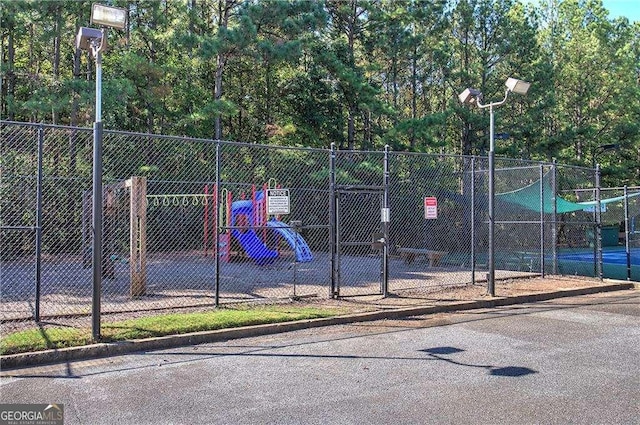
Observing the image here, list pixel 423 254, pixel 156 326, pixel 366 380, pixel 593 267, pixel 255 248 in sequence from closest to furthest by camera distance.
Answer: pixel 366 380, pixel 156 326, pixel 255 248, pixel 423 254, pixel 593 267

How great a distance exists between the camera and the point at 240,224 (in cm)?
1684

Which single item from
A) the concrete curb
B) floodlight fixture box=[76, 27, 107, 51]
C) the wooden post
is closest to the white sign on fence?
the concrete curb

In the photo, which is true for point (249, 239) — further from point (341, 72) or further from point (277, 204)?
point (341, 72)

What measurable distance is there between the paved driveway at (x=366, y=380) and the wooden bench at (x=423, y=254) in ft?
25.2

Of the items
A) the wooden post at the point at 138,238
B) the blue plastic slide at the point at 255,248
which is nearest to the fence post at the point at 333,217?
the wooden post at the point at 138,238

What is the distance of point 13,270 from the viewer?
1336 cm

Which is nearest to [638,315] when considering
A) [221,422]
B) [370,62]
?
[221,422]

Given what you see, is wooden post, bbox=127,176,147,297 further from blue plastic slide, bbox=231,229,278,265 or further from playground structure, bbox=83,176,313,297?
blue plastic slide, bbox=231,229,278,265

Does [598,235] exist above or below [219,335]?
above

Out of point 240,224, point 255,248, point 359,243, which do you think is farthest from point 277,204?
point 240,224

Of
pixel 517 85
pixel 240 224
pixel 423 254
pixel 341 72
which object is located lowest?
pixel 423 254

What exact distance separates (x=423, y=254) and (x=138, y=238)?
8.88 m

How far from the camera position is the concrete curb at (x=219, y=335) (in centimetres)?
603

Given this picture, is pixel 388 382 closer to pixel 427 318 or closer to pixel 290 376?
pixel 290 376
